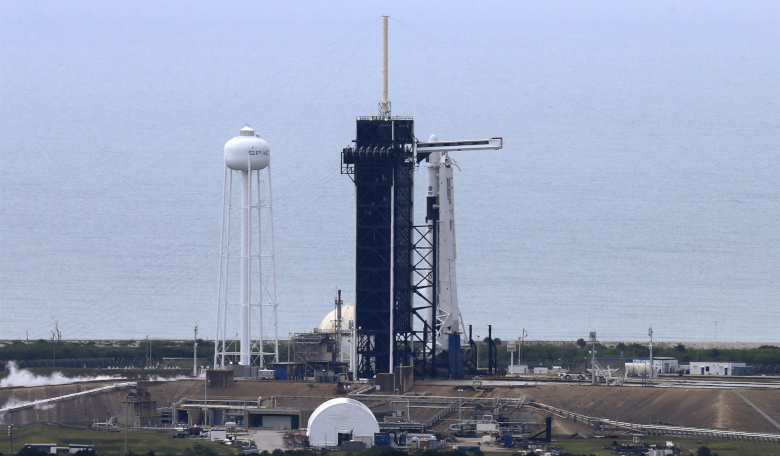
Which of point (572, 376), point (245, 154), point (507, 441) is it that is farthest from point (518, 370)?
point (507, 441)

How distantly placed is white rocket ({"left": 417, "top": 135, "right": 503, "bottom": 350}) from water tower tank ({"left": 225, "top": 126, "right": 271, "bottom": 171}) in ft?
44.8

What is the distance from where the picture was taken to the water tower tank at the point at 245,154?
130 meters

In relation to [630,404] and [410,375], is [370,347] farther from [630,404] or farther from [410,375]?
[630,404]

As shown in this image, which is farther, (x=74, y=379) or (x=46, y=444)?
(x=74, y=379)

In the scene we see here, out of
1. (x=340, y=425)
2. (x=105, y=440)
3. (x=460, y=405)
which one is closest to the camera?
(x=340, y=425)

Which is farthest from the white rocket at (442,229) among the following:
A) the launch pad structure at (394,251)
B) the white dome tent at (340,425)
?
the white dome tent at (340,425)

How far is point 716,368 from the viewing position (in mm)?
144125

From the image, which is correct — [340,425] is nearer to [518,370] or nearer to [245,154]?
[245,154]

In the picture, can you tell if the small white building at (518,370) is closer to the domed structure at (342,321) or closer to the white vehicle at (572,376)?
the white vehicle at (572,376)

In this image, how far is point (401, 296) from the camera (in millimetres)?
125312

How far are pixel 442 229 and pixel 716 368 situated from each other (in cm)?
3290

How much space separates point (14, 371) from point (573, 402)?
186ft

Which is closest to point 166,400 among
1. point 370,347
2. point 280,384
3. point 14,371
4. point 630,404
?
point 280,384

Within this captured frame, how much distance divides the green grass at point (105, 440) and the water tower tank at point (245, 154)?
28.2 metres
